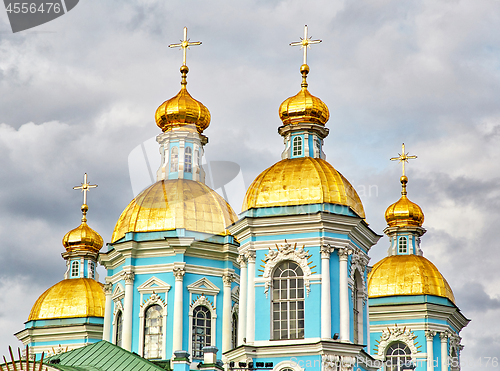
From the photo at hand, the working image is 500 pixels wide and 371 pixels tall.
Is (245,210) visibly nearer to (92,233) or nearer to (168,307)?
(168,307)

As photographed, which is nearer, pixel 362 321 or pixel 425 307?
pixel 362 321

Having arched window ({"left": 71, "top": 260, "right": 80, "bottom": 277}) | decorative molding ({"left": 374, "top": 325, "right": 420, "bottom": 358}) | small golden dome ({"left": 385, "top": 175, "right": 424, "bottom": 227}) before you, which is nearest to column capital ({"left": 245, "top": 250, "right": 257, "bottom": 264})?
decorative molding ({"left": 374, "top": 325, "right": 420, "bottom": 358})

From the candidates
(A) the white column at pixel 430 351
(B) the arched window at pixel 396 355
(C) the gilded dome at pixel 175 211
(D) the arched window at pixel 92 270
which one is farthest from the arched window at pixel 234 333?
(D) the arched window at pixel 92 270

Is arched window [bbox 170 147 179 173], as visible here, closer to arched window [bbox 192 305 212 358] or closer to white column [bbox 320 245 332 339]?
arched window [bbox 192 305 212 358]

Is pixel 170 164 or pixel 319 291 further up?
pixel 170 164

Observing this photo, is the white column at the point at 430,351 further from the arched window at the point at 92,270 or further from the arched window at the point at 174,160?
the arched window at the point at 92,270

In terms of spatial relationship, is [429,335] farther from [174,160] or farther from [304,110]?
[304,110]

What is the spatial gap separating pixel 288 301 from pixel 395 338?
12.0 m

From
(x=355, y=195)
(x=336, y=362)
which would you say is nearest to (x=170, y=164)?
(x=355, y=195)

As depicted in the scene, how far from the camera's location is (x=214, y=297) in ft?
119

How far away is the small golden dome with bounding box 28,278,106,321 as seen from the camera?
43344mm

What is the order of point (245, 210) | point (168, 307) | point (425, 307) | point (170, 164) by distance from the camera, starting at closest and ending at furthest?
point (245, 210) → point (168, 307) → point (170, 164) → point (425, 307)

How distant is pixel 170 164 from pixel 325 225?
917 cm

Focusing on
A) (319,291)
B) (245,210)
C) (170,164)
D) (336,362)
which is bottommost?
(336,362)
